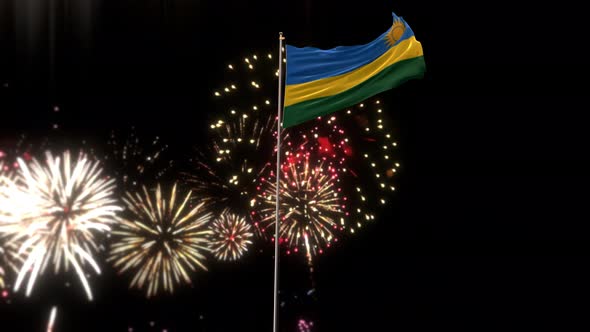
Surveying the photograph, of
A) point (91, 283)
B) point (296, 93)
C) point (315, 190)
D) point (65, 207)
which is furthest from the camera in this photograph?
point (91, 283)

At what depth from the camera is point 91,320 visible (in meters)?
14.3

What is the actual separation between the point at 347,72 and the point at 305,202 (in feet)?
22.0

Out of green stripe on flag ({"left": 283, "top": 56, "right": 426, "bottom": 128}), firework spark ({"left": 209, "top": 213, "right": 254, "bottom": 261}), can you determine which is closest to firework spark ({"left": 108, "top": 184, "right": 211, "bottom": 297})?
firework spark ({"left": 209, "top": 213, "right": 254, "bottom": 261})

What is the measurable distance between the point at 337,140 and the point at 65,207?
675 centimetres

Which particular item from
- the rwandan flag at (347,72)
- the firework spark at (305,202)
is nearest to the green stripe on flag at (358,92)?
the rwandan flag at (347,72)

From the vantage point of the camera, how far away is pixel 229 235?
13.5 meters

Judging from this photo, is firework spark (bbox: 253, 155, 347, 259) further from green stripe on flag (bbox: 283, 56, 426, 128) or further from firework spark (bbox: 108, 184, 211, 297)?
green stripe on flag (bbox: 283, 56, 426, 128)

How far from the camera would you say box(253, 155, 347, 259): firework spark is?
12.9 metres

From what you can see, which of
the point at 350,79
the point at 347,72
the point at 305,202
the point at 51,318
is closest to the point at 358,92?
the point at 350,79

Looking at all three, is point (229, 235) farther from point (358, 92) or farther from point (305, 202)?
point (358, 92)

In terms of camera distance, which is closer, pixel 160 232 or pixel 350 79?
pixel 350 79

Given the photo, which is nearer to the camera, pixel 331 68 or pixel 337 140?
pixel 331 68

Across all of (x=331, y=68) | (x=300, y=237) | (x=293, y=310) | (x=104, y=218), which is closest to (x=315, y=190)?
(x=300, y=237)

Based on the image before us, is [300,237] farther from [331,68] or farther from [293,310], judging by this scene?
[331,68]
